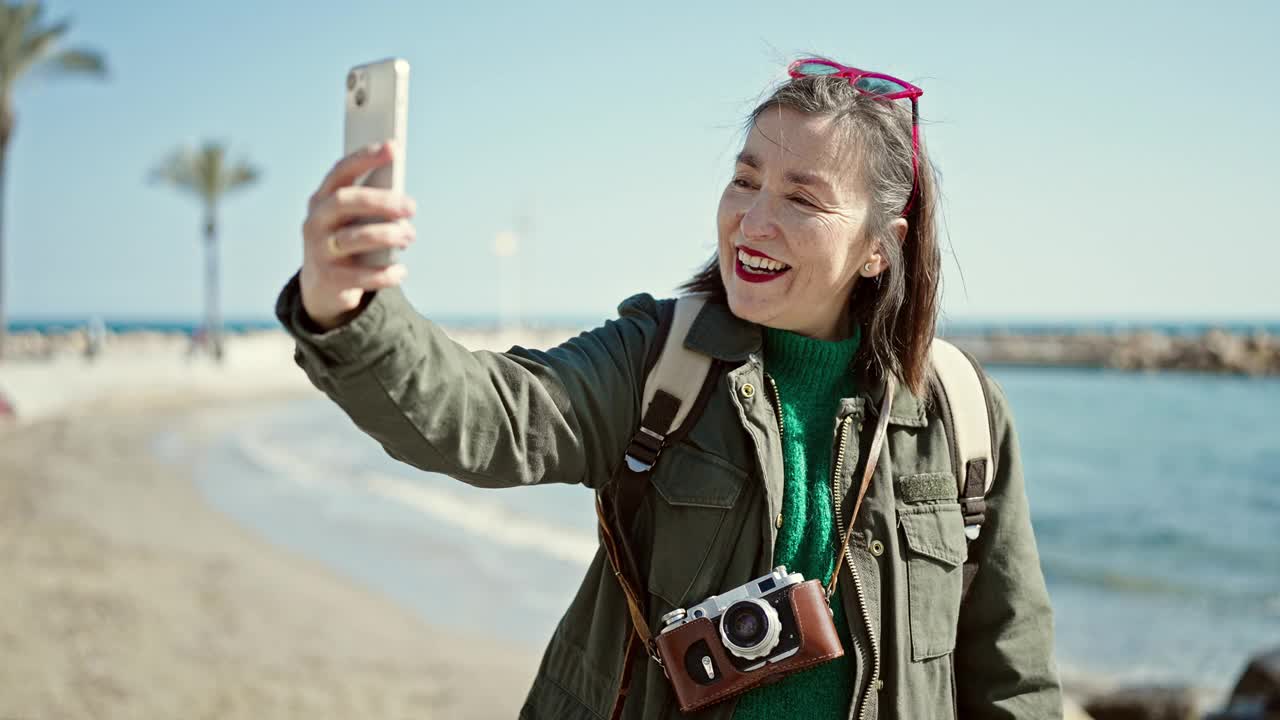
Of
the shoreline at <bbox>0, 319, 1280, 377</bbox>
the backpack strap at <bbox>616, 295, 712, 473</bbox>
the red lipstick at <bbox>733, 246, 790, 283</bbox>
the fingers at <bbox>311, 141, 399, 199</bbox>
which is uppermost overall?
the fingers at <bbox>311, 141, 399, 199</bbox>

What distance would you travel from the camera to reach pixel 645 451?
152 centimetres

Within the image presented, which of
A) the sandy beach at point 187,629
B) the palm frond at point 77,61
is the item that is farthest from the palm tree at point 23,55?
the sandy beach at point 187,629

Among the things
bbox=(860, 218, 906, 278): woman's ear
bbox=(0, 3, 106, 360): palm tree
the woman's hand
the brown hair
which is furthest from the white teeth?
bbox=(0, 3, 106, 360): palm tree

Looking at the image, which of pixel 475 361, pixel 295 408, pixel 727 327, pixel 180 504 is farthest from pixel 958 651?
pixel 295 408

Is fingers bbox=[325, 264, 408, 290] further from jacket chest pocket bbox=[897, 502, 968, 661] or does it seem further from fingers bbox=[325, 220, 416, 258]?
jacket chest pocket bbox=[897, 502, 968, 661]

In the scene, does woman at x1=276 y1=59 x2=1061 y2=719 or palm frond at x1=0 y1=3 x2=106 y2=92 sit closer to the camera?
woman at x1=276 y1=59 x2=1061 y2=719

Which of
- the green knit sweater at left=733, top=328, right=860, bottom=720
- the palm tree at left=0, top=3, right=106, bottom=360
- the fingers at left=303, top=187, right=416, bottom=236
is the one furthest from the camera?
the palm tree at left=0, top=3, right=106, bottom=360

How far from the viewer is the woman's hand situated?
97cm

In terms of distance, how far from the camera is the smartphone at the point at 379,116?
982 millimetres

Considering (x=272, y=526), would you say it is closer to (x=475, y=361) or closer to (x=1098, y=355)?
(x=475, y=361)

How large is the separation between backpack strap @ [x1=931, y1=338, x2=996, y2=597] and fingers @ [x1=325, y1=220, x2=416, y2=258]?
44.8 inches

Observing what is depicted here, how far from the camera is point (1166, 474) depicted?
18.9 m

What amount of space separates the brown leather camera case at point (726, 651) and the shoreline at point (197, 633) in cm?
372

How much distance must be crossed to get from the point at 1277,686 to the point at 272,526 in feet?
27.8
